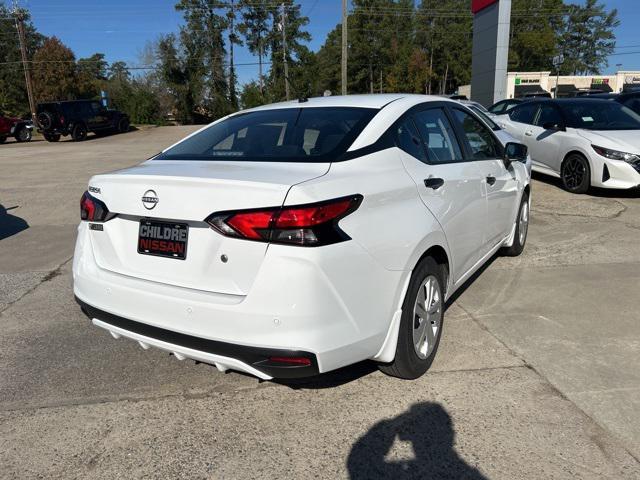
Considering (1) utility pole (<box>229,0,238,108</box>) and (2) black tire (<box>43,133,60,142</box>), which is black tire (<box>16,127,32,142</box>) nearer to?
(2) black tire (<box>43,133,60,142</box>)

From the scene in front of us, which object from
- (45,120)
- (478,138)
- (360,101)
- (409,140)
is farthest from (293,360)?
(45,120)

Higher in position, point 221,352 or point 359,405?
point 221,352

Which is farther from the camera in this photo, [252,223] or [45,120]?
[45,120]

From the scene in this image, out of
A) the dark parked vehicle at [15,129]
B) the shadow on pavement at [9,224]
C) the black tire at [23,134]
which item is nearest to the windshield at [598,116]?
the shadow on pavement at [9,224]

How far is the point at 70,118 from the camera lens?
2639 centimetres

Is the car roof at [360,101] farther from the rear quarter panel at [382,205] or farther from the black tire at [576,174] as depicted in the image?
the black tire at [576,174]

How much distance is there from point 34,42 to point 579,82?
74.7m

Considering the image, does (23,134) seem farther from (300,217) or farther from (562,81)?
(562,81)

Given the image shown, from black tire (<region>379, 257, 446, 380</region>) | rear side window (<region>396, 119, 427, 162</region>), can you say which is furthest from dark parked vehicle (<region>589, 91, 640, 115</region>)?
black tire (<region>379, 257, 446, 380</region>)

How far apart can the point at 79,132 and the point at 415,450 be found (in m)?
28.5

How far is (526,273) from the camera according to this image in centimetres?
514

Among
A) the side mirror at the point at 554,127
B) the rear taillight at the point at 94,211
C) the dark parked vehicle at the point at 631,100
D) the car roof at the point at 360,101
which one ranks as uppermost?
the dark parked vehicle at the point at 631,100

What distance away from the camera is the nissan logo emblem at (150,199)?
2562mm

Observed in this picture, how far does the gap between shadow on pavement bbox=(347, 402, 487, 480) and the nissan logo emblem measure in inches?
61.5
